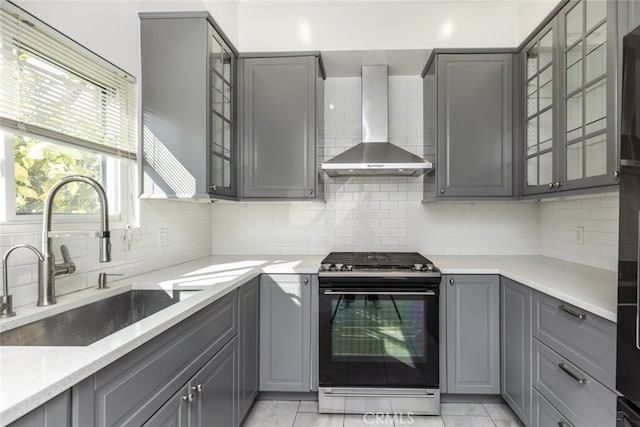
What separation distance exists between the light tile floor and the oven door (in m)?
0.20

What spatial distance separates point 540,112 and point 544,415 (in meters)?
1.77

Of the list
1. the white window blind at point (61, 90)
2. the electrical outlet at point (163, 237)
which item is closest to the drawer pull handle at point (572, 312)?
the electrical outlet at point (163, 237)

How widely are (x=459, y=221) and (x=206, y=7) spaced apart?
99.2 inches

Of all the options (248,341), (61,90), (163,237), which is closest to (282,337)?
(248,341)

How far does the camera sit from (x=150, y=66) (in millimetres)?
2072

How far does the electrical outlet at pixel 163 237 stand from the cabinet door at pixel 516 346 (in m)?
2.22

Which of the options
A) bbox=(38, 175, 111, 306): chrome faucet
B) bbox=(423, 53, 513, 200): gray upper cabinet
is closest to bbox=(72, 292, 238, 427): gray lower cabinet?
bbox=(38, 175, 111, 306): chrome faucet

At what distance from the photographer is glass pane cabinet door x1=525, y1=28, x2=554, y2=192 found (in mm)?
2080

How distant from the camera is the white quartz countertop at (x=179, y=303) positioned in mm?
740

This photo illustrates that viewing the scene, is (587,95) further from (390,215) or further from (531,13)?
(390,215)

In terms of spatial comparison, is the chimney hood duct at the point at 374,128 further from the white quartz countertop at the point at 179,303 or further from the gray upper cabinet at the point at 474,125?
the white quartz countertop at the point at 179,303

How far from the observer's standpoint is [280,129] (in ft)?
8.39

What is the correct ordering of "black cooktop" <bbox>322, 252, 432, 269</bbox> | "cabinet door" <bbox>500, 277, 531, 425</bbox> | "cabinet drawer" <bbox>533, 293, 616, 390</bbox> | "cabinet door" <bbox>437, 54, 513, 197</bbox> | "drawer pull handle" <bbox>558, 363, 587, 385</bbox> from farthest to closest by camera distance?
"cabinet door" <bbox>437, 54, 513, 197</bbox>, "black cooktop" <bbox>322, 252, 432, 269</bbox>, "cabinet door" <bbox>500, 277, 531, 425</bbox>, "drawer pull handle" <bbox>558, 363, 587, 385</bbox>, "cabinet drawer" <bbox>533, 293, 616, 390</bbox>

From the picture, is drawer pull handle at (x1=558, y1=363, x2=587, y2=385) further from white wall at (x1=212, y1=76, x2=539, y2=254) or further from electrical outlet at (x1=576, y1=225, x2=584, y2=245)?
white wall at (x1=212, y1=76, x2=539, y2=254)
